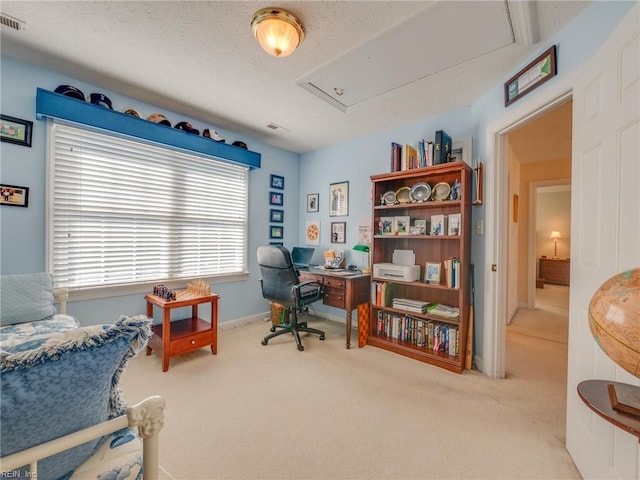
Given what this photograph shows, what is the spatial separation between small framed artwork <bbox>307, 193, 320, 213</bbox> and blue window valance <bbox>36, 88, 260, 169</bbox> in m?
1.06

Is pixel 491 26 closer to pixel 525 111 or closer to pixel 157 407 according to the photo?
pixel 525 111

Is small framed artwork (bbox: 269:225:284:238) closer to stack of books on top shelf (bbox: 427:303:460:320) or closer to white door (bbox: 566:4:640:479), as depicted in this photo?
stack of books on top shelf (bbox: 427:303:460:320)

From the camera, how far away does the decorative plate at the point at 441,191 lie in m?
2.46

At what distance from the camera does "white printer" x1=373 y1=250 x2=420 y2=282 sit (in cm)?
254

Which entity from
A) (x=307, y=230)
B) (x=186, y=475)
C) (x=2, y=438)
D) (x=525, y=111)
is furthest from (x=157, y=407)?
(x=307, y=230)

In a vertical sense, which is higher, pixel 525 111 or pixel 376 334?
pixel 525 111

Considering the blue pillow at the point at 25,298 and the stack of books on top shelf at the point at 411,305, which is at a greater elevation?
the blue pillow at the point at 25,298

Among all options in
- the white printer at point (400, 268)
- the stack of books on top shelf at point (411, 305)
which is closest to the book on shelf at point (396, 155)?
the white printer at point (400, 268)

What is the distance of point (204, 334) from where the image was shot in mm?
2420

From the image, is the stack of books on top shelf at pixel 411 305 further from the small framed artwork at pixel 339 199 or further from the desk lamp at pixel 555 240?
the desk lamp at pixel 555 240

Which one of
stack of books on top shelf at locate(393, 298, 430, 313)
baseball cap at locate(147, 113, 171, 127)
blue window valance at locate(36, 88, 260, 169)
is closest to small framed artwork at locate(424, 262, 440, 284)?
stack of books on top shelf at locate(393, 298, 430, 313)

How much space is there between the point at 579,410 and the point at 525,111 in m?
1.76

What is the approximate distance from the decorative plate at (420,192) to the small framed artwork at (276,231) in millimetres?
1897

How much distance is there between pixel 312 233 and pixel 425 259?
165cm
